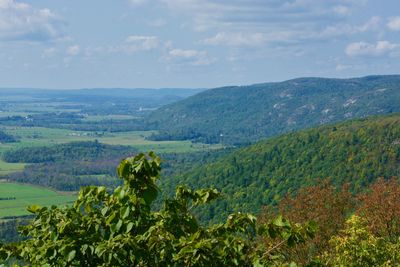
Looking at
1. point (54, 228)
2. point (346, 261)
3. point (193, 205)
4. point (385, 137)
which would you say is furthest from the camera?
point (385, 137)

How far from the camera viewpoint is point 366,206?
4634cm

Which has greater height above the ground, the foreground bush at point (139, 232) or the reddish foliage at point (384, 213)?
the foreground bush at point (139, 232)

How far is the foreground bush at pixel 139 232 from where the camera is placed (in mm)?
12812

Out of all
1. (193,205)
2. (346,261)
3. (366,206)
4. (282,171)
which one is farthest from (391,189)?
(282,171)

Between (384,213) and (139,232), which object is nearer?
(139,232)

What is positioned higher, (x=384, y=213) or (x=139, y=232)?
(x=139, y=232)

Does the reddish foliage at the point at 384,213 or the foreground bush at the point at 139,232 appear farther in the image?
the reddish foliage at the point at 384,213

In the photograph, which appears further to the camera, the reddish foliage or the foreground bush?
the reddish foliage

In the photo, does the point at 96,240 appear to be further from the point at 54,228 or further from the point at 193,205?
the point at 193,205

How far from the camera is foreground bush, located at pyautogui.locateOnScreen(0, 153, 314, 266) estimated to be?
12.8 metres

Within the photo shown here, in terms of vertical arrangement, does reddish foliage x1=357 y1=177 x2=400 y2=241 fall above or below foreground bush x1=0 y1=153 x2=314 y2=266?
below

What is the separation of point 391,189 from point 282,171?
491 ft

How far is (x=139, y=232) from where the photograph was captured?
14.3 meters

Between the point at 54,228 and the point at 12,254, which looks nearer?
the point at 54,228
